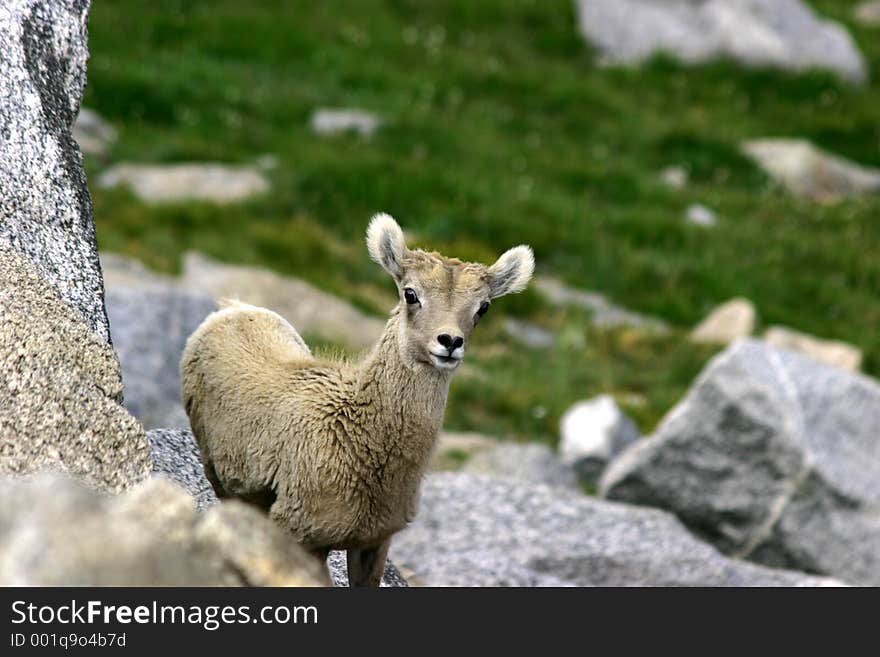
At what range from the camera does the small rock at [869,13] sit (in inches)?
1475

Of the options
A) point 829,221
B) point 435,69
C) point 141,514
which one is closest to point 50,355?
point 141,514

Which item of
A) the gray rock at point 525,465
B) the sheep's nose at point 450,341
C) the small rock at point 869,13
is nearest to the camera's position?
the sheep's nose at point 450,341

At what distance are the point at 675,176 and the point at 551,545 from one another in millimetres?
14638

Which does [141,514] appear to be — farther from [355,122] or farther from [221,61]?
[221,61]

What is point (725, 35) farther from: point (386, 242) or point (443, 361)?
point (443, 361)

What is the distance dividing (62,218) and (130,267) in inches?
383

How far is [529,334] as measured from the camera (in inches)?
783

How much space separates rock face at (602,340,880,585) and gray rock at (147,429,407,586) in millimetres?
5560

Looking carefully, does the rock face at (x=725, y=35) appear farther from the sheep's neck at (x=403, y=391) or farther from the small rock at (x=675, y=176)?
the sheep's neck at (x=403, y=391)

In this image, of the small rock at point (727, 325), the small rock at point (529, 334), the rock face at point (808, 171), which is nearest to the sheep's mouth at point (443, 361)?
the small rock at point (529, 334)

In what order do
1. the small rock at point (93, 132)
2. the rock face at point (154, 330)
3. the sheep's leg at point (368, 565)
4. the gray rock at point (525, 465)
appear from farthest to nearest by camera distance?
1. the small rock at point (93, 132)
2. the gray rock at point (525, 465)
3. the rock face at point (154, 330)
4. the sheep's leg at point (368, 565)

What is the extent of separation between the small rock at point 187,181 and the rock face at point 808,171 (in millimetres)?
10247

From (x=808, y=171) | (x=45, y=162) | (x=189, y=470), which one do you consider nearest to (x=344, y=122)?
(x=808, y=171)

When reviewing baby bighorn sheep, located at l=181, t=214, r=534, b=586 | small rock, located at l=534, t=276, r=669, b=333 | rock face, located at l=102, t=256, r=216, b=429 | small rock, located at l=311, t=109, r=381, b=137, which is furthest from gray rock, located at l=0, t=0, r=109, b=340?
small rock, located at l=311, t=109, r=381, b=137
